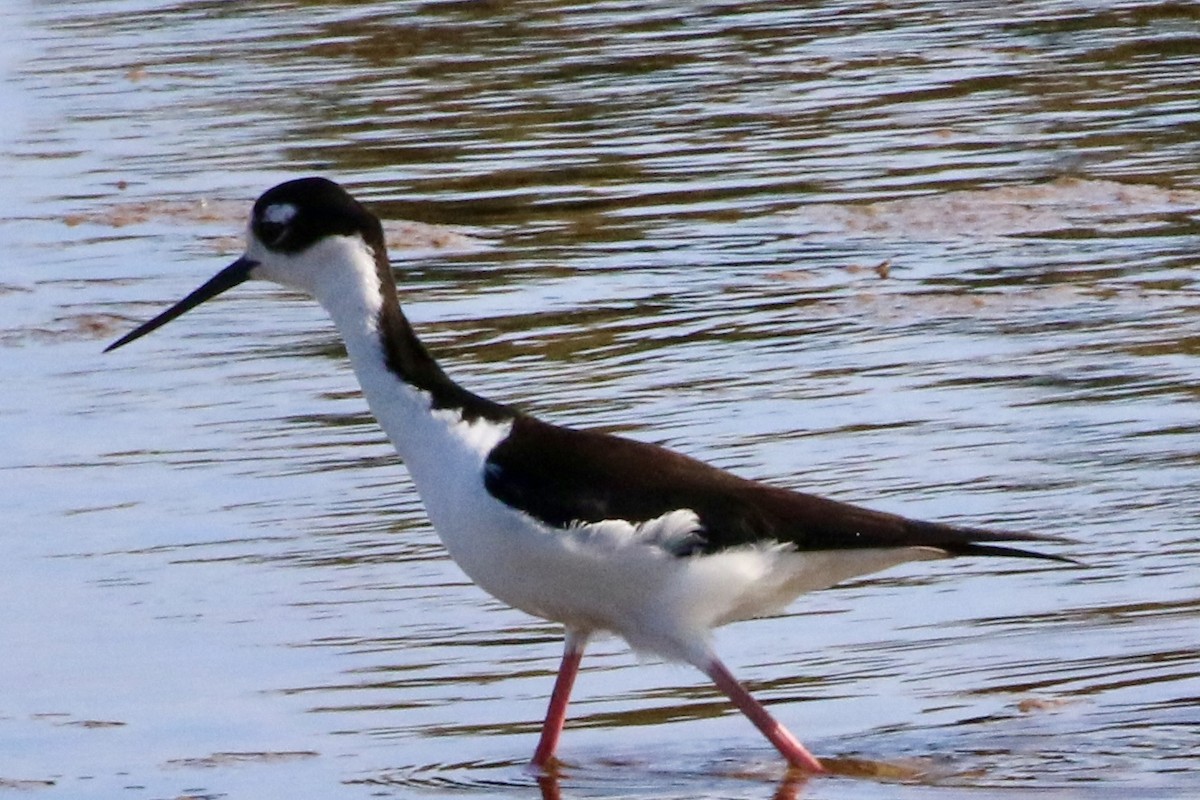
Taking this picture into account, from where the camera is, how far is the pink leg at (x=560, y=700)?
222 inches

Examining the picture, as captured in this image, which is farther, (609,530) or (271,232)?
(271,232)

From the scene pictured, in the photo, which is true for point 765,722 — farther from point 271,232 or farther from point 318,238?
point 271,232

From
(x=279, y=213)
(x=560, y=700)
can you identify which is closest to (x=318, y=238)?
(x=279, y=213)

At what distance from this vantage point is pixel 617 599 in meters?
5.60

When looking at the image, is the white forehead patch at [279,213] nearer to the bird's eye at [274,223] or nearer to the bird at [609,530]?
the bird's eye at [274,223]

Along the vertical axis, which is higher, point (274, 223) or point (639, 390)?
point (274, 223)

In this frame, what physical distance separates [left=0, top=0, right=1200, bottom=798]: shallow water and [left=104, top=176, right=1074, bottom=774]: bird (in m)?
0.27

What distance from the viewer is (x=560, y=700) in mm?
5672

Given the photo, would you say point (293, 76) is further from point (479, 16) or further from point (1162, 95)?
point (1162, 95)

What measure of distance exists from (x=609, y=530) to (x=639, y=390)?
2704mm

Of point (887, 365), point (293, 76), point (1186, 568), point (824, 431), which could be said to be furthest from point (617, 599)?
point (293, 76)

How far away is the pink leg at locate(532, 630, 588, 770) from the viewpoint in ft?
18.5

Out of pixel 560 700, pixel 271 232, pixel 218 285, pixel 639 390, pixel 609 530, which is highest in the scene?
pixel 271 232

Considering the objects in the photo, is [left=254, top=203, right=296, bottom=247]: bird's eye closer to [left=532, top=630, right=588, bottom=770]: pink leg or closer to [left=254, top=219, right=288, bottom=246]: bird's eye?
[left=254, top=219, right=288, bottom=246]: bird's eye
